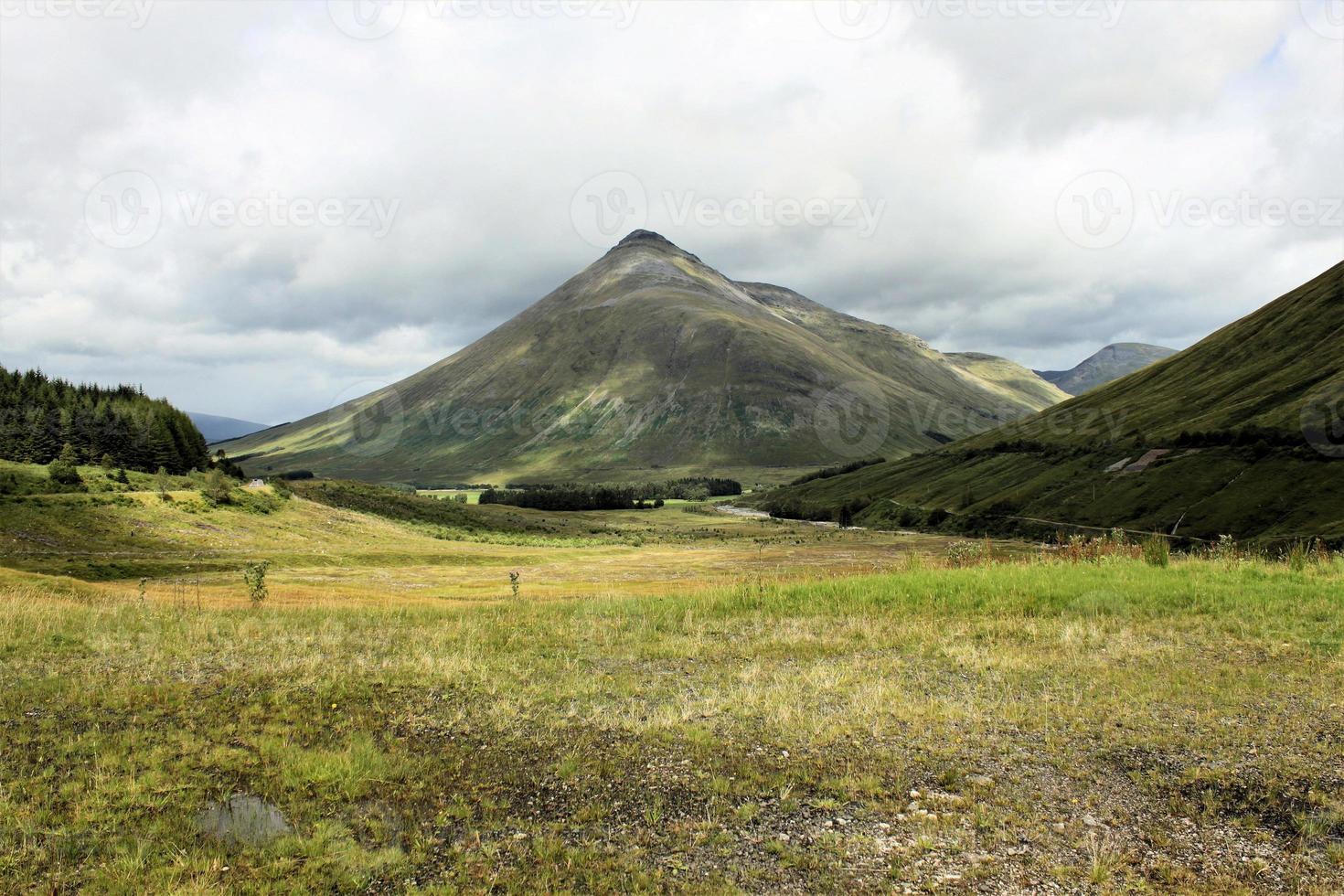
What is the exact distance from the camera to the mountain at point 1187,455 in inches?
2970

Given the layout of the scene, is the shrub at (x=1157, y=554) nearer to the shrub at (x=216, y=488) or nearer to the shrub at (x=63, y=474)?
the shrub at (x=216, y=488)

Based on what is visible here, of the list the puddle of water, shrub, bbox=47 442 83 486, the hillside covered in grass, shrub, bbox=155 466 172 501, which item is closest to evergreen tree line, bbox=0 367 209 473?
shrub, bbox=155 466 172 501

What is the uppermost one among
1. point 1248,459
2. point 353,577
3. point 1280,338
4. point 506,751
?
point 1280,338

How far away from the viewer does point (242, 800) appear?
9.18 m

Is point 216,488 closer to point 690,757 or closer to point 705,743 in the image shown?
point 705,743

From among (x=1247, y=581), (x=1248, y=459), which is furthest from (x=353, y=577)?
(x=1248, y=459)

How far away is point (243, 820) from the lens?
869cm

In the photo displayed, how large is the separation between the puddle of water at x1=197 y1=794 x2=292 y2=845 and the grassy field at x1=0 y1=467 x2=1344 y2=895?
0.04m

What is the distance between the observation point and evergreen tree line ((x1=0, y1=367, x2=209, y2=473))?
85.1m

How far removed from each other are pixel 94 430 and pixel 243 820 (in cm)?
10631

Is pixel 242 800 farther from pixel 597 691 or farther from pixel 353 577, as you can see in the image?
pixel 353 577

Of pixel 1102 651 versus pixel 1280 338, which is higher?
pixel 1280 338

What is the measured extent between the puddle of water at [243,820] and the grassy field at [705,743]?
4 cm

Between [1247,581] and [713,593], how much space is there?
53.7 feet
